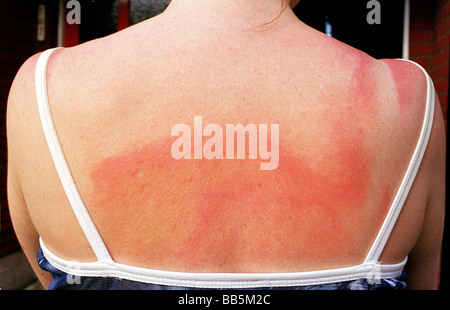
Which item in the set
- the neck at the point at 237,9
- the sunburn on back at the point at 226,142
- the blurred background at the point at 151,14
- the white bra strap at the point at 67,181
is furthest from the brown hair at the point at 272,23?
the blurred background at the point at 151,14

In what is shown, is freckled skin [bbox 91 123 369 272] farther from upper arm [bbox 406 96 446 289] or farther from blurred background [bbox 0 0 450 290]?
blurred background [bbox 0 0 450 290]

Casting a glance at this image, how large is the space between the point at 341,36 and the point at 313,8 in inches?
15.3

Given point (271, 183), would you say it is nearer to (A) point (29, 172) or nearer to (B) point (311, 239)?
(B) point (311, 239)

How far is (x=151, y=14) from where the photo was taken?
329 cm

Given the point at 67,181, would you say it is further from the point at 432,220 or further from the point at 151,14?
the point at 151,14

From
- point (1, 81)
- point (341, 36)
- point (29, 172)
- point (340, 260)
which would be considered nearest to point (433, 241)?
point (340, 260)

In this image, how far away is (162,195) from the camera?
797mm

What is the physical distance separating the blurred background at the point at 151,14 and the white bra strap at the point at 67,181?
2466 millimetres

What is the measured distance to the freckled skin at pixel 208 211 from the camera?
2.62ft

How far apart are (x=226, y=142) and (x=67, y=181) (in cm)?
41

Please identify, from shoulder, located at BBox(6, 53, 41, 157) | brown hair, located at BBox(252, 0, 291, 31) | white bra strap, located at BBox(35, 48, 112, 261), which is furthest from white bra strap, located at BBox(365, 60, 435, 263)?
shoulder, located at BBox(6, 53, 41, 157)

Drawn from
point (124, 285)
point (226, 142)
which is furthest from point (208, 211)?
point (124, 285)

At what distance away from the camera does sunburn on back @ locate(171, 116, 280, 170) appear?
80cm

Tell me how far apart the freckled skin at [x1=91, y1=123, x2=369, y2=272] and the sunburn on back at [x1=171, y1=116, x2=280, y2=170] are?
0.7 inches
